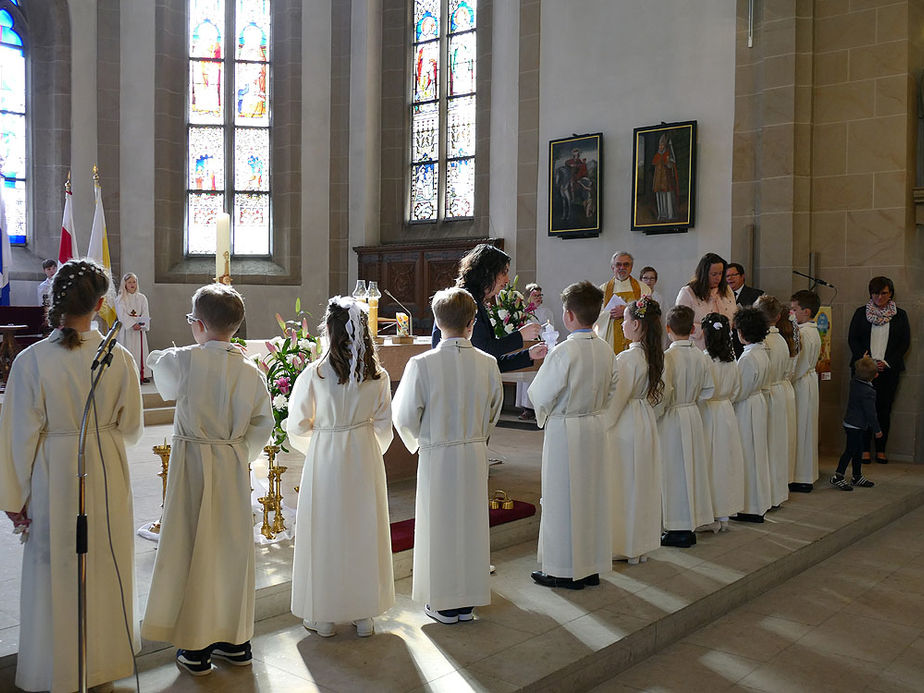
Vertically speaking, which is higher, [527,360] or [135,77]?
[135,77]

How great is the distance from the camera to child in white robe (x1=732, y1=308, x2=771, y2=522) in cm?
639

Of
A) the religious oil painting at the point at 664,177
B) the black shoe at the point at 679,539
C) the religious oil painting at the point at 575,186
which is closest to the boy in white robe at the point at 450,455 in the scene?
the black shoe at the point at 679,539

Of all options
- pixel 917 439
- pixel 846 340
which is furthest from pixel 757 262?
pixel 917 439

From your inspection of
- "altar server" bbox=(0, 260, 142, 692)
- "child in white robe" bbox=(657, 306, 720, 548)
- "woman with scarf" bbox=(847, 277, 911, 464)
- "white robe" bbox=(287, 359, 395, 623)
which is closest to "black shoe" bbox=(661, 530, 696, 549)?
"child in white robe" bbox=(657, 306, 720, 548)

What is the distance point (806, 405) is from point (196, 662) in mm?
5730

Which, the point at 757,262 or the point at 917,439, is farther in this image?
the point at 757,262

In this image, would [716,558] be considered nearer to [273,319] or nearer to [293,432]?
[293,432]

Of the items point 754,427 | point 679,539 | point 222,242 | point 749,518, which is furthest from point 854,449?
point 222,242

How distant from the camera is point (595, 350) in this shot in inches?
182

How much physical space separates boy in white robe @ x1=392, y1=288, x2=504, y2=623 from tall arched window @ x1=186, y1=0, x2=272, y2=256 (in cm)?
1074

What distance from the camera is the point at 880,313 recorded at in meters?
8.80

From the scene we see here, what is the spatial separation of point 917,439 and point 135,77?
11.7 m

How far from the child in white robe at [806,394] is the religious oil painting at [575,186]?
12.2ft

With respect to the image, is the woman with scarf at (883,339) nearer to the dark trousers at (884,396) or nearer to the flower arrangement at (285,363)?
the dark trousers at (884,396)
